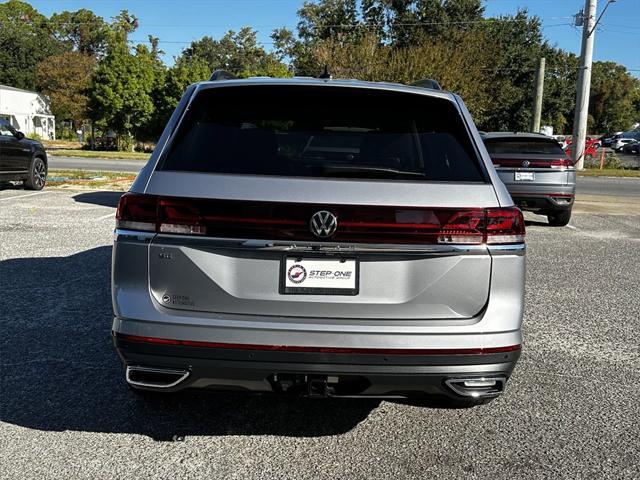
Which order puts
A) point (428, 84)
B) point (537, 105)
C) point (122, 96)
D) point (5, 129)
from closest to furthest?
1. point (428, 84)
2. point (5, 129)
3. point (537, 105)
4. point (122, 96)

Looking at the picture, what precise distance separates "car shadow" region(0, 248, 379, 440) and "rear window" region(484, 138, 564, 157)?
298 inches

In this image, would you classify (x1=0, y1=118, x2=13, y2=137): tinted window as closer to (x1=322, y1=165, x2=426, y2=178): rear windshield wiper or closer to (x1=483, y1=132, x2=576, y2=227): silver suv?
(x1=483, y1=132, x2=576, y2=227): silver suv

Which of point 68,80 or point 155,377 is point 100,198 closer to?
point 155,377

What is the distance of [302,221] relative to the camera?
8.64 ft

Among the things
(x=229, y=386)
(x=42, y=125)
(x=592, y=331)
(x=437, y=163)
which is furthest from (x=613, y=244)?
(x=42, y=125)

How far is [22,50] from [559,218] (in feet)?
294

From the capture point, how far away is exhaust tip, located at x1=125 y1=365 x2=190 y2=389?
8.91 ft

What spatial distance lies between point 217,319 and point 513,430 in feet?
5.95

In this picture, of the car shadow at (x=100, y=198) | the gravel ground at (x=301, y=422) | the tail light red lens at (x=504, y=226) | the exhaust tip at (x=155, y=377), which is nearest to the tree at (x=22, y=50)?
the car shadow at (x=100, y=198)

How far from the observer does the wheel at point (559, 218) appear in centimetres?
1104

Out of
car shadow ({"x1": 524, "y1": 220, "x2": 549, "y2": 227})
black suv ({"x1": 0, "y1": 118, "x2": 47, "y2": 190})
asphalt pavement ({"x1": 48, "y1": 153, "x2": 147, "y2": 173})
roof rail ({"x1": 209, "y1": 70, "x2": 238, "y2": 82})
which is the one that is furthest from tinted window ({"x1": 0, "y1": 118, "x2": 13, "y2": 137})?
roof rail ({"x1": 209, "y1": 70, "x2": 238, "y2": 82})

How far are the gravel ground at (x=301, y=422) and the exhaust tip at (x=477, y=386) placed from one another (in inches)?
17.1

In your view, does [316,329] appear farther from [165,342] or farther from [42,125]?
[42,125]

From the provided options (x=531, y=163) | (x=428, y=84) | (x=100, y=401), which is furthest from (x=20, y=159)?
(x=428, y=84)
